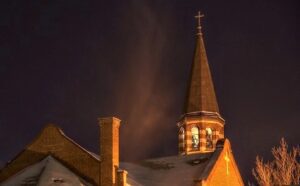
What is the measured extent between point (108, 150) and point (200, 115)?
86.5ft

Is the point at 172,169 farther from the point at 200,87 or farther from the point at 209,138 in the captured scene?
the point at 200,87

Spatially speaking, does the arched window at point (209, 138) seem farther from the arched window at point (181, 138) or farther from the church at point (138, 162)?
the arched window at point (181, 138)

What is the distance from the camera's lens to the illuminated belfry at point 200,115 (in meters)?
63.1

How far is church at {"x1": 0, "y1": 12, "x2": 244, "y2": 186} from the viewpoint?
3922 centimetres

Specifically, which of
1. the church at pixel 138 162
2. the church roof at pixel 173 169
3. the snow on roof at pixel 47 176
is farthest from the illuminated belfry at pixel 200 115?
the snow on roof at pixel 47 176

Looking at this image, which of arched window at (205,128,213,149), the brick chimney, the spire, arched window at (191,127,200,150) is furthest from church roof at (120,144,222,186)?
the spire

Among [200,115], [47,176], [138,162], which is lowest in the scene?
[47,176]

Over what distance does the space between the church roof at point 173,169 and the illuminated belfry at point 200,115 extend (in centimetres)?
1018

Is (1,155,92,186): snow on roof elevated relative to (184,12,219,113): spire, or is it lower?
lower

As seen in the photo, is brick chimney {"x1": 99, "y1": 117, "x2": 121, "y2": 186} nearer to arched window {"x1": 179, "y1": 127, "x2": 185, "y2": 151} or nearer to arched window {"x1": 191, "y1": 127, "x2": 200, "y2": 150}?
arched window {"x1": 191, "y1": 127, "x2": 200, "y2": 150}

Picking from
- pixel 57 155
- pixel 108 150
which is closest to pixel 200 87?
pixel 57 155

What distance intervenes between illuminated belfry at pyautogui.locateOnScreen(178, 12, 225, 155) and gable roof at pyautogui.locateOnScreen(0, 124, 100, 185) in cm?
2183

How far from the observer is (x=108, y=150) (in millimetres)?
39156

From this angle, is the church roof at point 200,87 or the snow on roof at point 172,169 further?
the church roof at point 200,87
